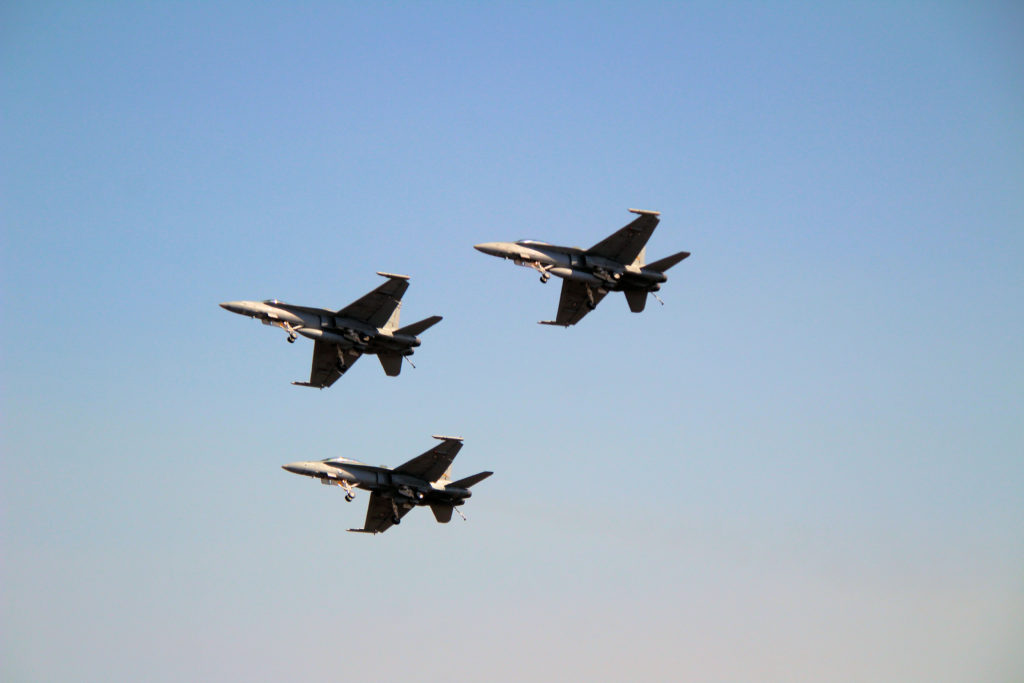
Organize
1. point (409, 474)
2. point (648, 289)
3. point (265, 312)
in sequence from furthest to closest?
point (409, 474), point (648, 289), point (265, 312)

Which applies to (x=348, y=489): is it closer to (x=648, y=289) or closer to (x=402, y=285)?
(x=402, y=285)

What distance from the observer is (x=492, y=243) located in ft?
274

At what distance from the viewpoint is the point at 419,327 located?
84.9 metres

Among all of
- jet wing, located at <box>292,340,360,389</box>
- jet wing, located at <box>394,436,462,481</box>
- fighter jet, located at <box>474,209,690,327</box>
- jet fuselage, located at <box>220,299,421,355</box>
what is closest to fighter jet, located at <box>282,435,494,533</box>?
jet wing, located at <box>394,436,462,481</box>

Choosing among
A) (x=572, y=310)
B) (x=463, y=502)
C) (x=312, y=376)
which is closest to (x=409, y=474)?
(x=463, y=502)

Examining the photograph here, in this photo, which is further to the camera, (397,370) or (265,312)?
→ (397,370)

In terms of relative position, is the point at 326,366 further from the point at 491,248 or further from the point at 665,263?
the point at 665,263

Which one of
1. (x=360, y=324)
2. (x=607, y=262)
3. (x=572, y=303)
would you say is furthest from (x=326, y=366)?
(x=607, y=262)

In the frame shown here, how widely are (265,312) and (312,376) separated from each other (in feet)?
29.7

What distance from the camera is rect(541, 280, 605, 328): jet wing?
88188mm

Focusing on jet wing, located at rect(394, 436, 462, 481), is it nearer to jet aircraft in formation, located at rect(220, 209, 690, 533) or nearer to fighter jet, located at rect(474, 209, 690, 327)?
jet aircraft in formation, located at rect(220, 209, 690, 533)


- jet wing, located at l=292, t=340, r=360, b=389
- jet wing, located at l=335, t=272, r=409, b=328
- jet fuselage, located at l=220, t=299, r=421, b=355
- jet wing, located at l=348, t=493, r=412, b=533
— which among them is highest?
jet wing, located at l=335, t=272, r=409, b=328

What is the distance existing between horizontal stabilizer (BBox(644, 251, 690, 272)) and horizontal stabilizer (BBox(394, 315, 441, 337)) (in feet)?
49.1

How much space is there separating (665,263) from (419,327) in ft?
56.9
